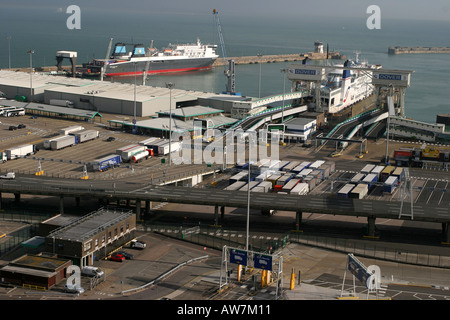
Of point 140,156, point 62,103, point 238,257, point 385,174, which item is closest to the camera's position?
point 238,257

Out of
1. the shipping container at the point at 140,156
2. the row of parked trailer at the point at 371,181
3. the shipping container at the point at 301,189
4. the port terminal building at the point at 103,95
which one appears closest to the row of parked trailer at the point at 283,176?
the shipping container at the point at 301,189

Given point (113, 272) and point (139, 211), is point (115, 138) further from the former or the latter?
point (113, 272)

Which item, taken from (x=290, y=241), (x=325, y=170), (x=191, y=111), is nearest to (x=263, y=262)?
(x=290, y=241)

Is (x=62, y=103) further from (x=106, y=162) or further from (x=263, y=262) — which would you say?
(x=263, y=262)

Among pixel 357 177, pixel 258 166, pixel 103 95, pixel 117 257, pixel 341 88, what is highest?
pixel 341 88

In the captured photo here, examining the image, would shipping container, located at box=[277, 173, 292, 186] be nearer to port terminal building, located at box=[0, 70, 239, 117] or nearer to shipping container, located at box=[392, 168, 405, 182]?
shipping container, located at box=[392, 168, 405, 182]

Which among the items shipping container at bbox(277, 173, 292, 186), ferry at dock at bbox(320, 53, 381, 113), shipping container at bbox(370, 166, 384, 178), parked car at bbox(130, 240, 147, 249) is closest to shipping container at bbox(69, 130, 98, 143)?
shipping container at bbox(277, 173, 292, 186)

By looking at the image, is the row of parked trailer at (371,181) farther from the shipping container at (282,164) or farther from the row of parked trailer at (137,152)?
the row of parked trailer at (137,152)

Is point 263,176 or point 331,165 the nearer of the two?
point 263,176
